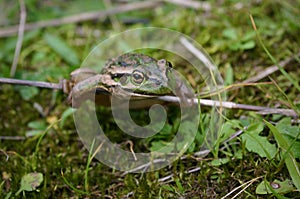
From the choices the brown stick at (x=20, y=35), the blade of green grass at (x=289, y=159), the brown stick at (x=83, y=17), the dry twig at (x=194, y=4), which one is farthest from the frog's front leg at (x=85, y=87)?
the dry twig at (x=194, y=4)

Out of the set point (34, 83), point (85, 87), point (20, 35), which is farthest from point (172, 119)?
point (20, 35)

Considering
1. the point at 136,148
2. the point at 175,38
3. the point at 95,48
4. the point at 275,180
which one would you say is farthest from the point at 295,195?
Result: the point at 95,48

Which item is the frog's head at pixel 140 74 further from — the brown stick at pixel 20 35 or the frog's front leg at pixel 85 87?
the brown stick at pixel 20 35

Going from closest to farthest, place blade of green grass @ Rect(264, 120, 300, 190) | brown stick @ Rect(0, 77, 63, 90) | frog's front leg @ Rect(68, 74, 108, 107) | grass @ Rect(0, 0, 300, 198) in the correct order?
blade of green grass @ Rect(264, 120, 300, 190) < grass @ Rect(0, 0, 300, 198) < frog's front leg @ Rect(68, 74, 108, 107) < brown stick @ Rect(0, 77, 63, 90)

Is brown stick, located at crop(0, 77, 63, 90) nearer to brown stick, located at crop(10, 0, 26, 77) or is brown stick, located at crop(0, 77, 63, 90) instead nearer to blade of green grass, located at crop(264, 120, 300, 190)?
brown stick, located at crop(10, 0, 26, 77)

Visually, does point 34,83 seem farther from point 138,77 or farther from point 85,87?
point 138,77

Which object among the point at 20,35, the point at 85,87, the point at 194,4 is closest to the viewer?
the point at 85,87

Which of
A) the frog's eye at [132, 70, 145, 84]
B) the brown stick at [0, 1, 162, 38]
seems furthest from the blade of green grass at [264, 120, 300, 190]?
the brown stick at [0, 1, 162, 38]
